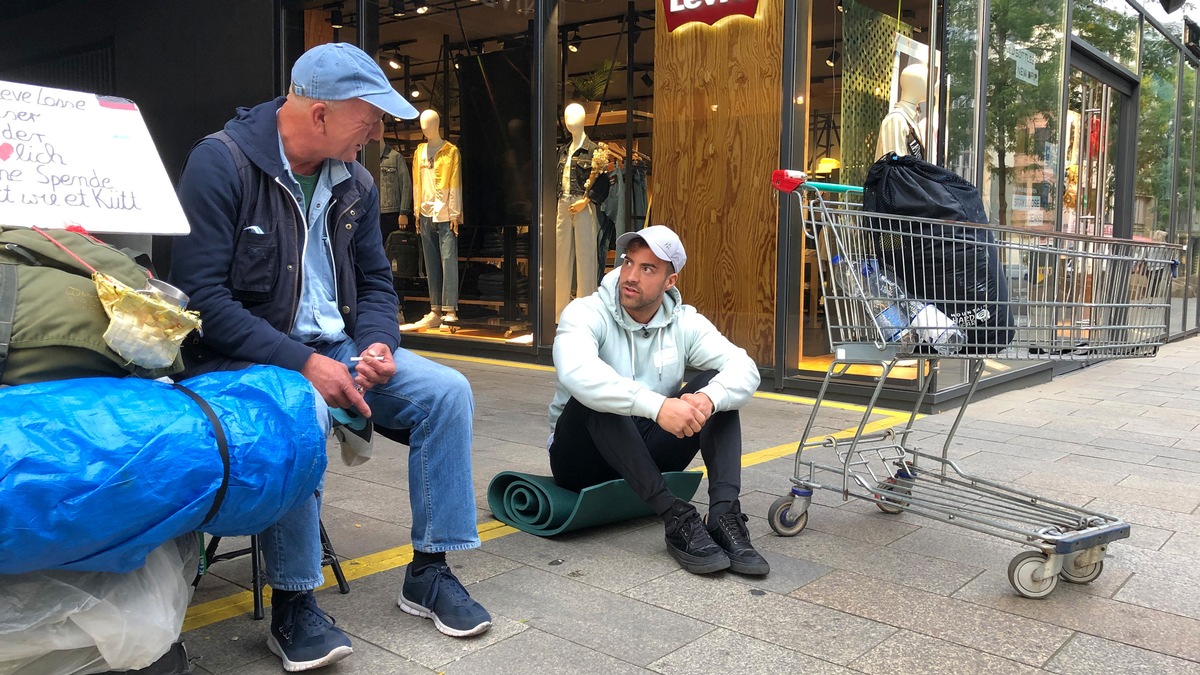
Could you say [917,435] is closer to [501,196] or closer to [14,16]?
[501,196]

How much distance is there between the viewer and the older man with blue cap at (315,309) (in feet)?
8.45

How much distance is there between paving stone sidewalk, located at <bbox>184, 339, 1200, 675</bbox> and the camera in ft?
8.63

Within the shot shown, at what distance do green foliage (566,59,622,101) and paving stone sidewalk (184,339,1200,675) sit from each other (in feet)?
18.0

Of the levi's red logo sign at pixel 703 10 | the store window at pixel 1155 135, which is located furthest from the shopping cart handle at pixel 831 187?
the store window at pixel 1155 135

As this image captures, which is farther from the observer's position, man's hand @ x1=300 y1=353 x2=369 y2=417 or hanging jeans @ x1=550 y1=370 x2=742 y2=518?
hanging jeans @ x1=550 y1=370 x2=742 y2=518

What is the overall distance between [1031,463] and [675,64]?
14.0 feet

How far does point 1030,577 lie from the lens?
122 inches

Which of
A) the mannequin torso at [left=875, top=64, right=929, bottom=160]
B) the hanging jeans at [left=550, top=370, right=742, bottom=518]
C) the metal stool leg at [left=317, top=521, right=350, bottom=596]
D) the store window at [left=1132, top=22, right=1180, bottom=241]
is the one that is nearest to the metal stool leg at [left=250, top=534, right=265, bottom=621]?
the metal stool leg at [left=317, top=521, right=350, bottom=596]

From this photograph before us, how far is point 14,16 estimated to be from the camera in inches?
518

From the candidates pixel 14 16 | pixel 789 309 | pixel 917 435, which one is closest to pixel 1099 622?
pixel 917 435

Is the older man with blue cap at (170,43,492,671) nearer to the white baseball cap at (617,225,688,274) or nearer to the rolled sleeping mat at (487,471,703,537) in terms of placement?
the rolled sleeping mat at (487,471,703,537)

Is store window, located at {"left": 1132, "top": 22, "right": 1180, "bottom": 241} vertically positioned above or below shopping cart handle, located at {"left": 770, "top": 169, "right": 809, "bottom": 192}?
above

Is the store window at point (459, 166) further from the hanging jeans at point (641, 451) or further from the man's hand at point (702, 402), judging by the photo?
the man's hand at point (702, 402)

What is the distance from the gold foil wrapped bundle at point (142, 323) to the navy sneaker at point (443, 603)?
1068 millimetres
